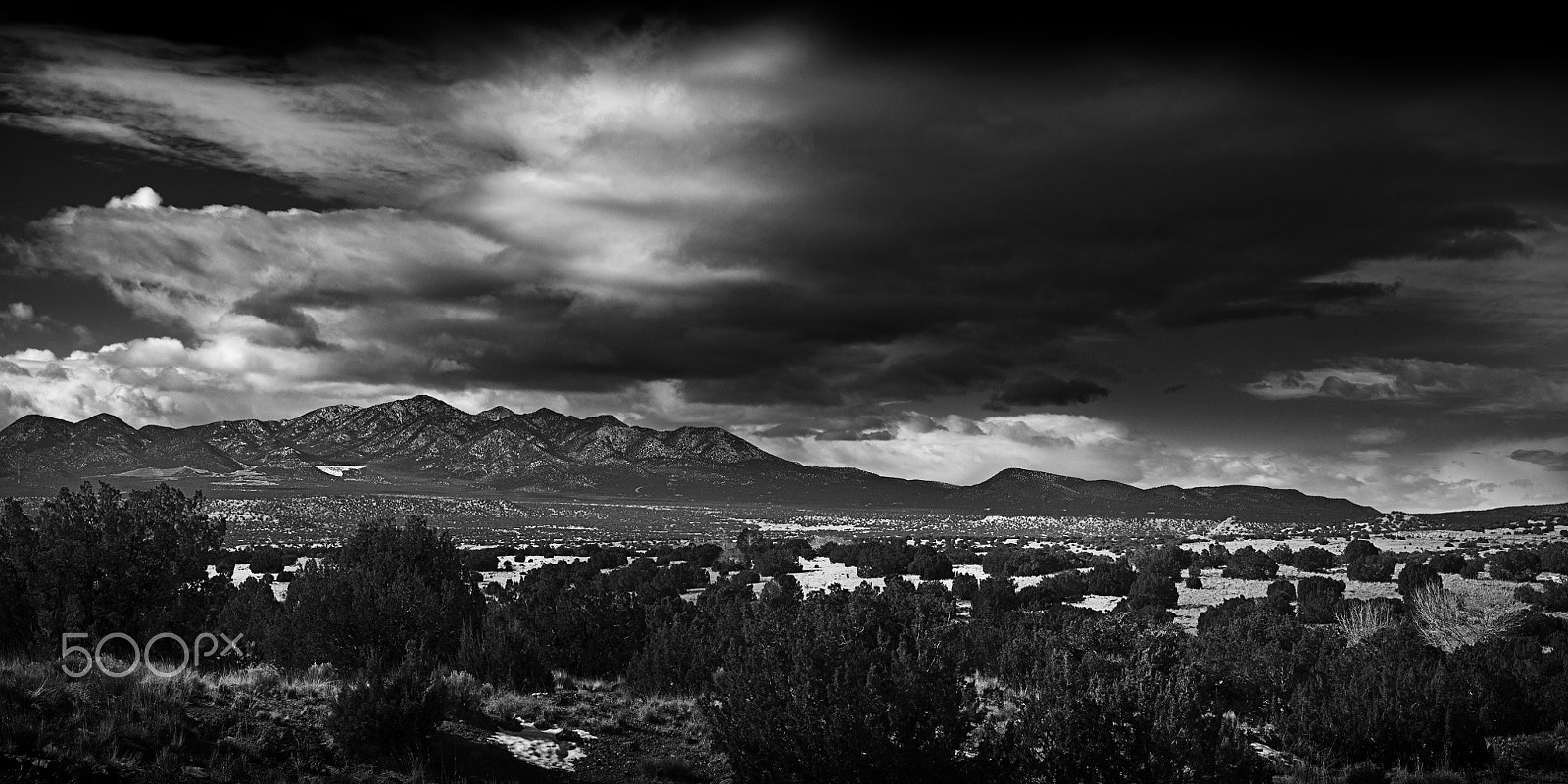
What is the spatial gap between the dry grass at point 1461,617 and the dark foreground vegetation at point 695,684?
0.12 meters

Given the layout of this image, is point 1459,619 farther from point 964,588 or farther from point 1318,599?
point 964,588

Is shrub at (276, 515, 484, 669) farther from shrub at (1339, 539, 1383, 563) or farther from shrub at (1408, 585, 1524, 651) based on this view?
shrub at (1339, 539, 1383, 563)

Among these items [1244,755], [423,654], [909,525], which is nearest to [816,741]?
[1244,755]

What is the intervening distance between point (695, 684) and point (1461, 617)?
25607 mm

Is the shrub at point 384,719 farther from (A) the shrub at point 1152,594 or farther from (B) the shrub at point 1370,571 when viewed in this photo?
(B) the shrub at point 1370,571

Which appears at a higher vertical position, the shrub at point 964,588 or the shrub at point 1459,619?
the shrub at point 1459,619

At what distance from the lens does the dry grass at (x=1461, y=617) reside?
2961 cm

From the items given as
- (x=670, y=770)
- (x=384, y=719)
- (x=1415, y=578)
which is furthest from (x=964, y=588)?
(x=384, y=719)

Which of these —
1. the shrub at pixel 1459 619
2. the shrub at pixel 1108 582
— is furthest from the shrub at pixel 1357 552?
the shrub at pixel 1459 619

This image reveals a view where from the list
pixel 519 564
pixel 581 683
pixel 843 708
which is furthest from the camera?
pixel 519 564

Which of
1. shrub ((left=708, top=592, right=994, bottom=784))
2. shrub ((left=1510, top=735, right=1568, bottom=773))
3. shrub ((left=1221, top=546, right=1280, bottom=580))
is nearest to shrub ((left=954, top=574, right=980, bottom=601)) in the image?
shrub ((left=1221, top=546, right=1280, bottom=580))

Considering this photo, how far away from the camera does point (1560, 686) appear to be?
21875mm

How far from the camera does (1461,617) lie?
30.5 m

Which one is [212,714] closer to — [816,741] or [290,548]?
[816,741]
